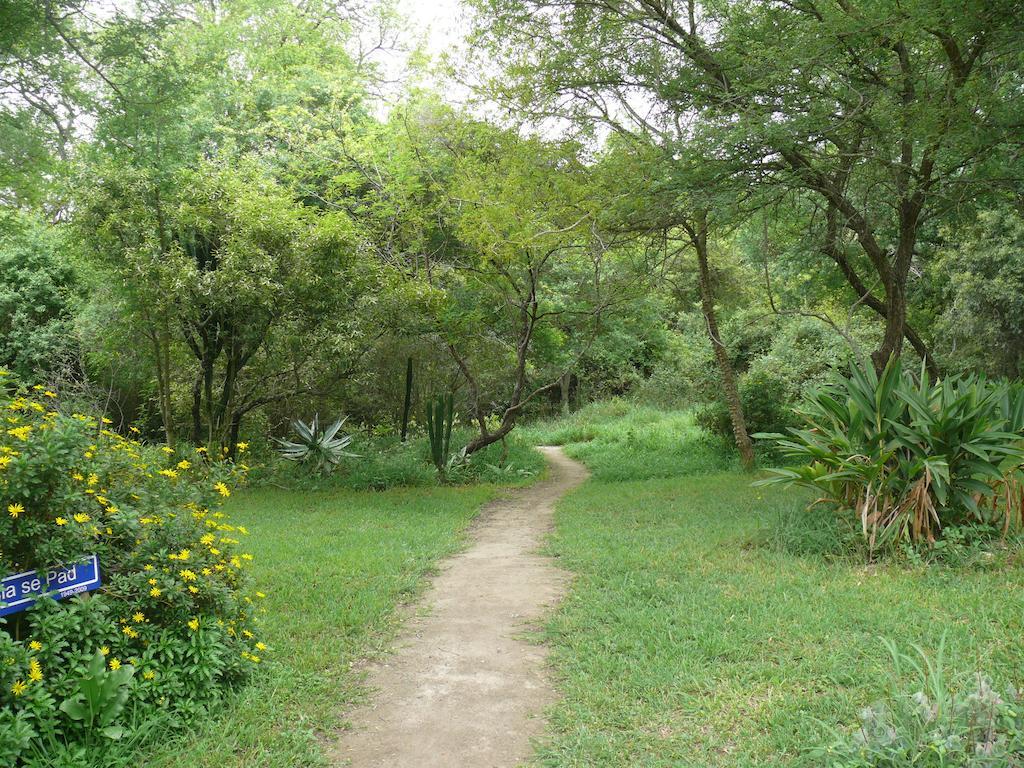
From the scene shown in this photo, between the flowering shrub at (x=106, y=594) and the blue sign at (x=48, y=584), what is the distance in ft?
0.12

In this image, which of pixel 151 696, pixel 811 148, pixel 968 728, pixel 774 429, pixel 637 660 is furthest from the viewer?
pixel 774 429

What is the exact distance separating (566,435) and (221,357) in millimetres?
9747

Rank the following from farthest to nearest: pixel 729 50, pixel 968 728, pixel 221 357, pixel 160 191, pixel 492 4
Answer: pixel 221 357 < pixel 160 191 < pixel 492 4 < pixel 729 50 < pixel 968 728

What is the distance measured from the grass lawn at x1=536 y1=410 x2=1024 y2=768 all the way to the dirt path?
20 centimetres

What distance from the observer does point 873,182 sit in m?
8.73

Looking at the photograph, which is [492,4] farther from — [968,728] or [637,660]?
[968,728]

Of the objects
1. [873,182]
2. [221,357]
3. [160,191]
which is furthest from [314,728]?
[221,357]

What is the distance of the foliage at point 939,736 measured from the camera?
2.40m

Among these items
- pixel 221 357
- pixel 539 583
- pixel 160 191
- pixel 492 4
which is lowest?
pixel 539 583

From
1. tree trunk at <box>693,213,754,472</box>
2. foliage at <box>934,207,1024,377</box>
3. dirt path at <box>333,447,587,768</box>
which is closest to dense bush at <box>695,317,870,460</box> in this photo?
tree trunk at <box>693,213,754,472</box>

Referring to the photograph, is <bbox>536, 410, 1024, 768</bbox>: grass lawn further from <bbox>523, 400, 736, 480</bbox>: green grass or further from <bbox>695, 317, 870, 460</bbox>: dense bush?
<bbox>695, 317, 870, 460</bbox>: dense bush

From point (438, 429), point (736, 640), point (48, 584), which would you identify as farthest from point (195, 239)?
point (736, 640)

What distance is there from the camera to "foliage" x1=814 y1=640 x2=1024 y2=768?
240 centimetres

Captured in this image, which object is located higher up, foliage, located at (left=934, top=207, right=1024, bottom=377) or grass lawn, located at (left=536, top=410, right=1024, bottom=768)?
foliage, located at (left=934, top=207, right=1024, bottom=377)
